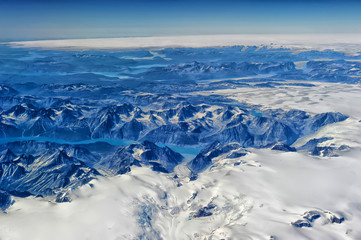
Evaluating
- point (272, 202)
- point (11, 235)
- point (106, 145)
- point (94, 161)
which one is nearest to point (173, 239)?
point (272, 202)

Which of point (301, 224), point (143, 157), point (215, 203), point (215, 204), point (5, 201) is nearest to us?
point (301, 224)

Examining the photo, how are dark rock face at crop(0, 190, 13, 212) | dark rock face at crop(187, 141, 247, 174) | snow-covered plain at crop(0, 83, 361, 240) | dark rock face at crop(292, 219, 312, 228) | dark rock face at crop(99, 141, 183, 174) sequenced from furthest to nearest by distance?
dark rock face at crop(99, 141, 183, 174)
dark rock face at crop(187, 141, 247, 174)
dark rock face at crop(0, 190, 13, 212)
dark rock face at crop(292, 219, 312, 228)
snow-covered plain at crop(0, 83, 361, 240)

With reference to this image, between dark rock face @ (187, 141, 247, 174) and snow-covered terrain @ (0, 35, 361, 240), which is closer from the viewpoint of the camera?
snow-covered terrain @ (0, 35, 361, 240)

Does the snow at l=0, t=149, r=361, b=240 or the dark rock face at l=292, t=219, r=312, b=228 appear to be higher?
the dark rock face at l=292, t=219, r=312, b=228

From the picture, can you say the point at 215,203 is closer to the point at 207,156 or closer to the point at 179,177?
the point at 179,177

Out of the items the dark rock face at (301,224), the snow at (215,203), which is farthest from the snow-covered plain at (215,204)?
the dark rock face at (301,224)

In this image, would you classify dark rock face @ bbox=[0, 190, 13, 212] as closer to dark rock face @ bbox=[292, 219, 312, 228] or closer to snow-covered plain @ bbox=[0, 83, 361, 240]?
snow-covered plain @ bbox=[0, 83, 361, 240]

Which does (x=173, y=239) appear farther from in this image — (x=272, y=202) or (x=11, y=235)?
(x=11, y=235)

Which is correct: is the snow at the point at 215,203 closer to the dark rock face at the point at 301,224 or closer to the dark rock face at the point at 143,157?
the dark rock face at the point at 301,224

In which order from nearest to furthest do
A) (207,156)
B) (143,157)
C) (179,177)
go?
(179,177), (207,156), (143,157)

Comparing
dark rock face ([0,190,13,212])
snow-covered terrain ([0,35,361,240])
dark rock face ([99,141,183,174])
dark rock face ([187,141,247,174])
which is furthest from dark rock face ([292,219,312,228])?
dark rock face ([0,190,13,212])

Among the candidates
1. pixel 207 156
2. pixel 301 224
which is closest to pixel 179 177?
pixel 207 156
